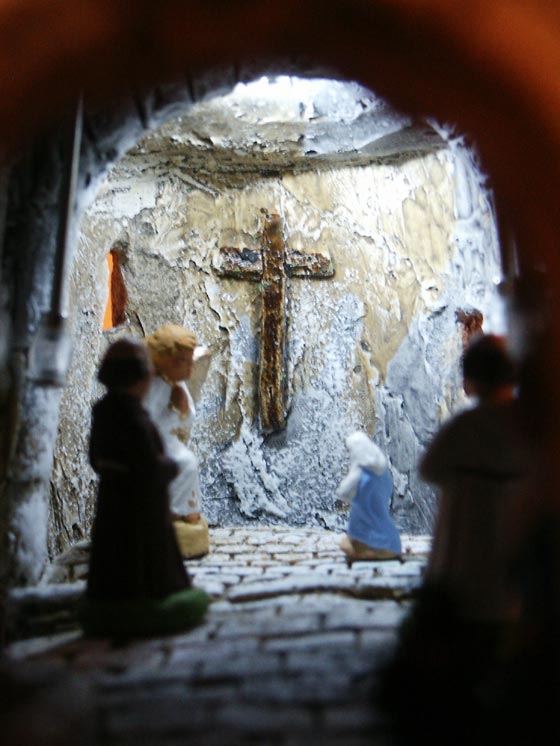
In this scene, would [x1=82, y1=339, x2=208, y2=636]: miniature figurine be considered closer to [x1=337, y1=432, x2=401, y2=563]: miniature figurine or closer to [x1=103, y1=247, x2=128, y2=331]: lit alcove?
[x1=337, y1=432, x2=401, y2=563]: miniature figurine

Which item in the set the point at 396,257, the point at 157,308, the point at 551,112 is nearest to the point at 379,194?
the point at 396,257

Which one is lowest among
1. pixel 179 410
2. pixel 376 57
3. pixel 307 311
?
pixel 179 410

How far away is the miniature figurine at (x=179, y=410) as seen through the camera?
7.14 feet

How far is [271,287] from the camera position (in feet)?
12.1

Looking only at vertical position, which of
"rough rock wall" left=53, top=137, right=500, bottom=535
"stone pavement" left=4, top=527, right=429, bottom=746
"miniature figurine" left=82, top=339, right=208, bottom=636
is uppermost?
"rough rock wall" left=53, top=137, right=500, bottom=535

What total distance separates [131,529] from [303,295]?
243cm

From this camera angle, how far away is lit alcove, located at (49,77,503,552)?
11.9 ft

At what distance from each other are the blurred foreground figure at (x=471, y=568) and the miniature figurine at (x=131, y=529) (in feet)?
1.78

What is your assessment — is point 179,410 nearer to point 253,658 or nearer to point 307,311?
point 253,658

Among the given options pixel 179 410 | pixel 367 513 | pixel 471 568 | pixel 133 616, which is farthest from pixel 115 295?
pixel 471 568

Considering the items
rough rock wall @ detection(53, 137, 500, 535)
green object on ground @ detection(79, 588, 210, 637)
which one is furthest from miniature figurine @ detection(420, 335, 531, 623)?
rough rock wall @ detection(53, 137, 500, 535)

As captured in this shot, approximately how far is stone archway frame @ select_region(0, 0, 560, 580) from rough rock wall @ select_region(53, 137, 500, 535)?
176 centimetres

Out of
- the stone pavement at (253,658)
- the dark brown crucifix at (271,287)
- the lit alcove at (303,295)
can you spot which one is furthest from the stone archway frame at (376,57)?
the dark brown crucifix at (271,287)

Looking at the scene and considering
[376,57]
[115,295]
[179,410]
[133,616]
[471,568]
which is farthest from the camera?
[115,295]
